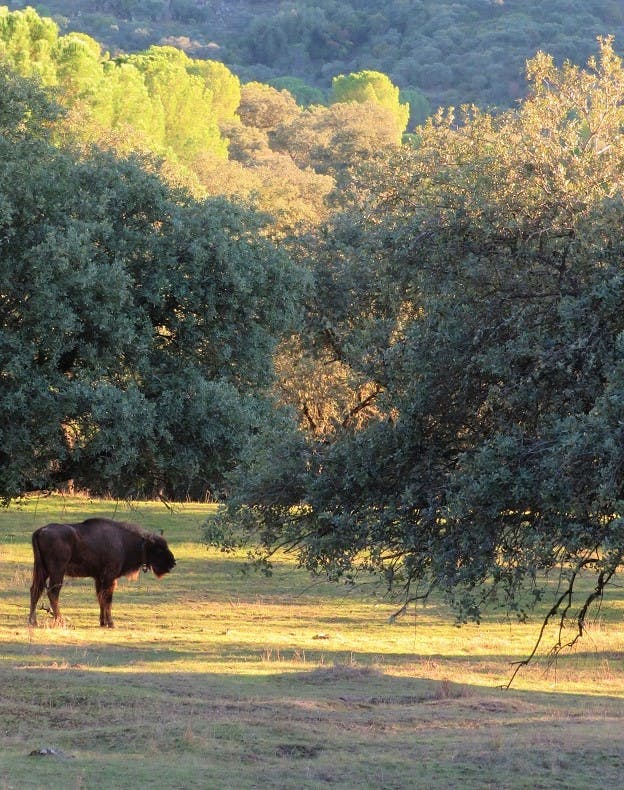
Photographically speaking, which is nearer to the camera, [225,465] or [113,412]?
[113,412]

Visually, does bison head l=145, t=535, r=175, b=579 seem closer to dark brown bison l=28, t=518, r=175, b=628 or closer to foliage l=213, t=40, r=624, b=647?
dark brown bison l=28, t=518, r=175, b=628

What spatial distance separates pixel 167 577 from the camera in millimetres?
27859

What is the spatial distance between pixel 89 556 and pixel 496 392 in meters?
12.8

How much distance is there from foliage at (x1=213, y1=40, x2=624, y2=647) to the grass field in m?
2.34

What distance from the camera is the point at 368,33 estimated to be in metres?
184

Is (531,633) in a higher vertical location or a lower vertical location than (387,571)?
lower

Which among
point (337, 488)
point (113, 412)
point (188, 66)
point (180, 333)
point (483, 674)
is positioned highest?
point (188, 66)

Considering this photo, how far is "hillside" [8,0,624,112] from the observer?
511ft

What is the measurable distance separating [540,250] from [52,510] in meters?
26.3

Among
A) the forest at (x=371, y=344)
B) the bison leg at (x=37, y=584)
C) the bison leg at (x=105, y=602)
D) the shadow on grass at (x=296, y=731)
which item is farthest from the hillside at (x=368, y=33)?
the shadow on grass at (x=296, y=731)

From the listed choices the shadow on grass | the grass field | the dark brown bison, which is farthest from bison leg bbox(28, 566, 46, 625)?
the shadow on grass

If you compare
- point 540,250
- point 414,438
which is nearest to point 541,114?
point 540,250

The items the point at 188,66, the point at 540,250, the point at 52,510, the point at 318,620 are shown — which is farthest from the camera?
the point at 188,66

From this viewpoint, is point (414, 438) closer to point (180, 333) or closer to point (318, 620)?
point (180, 333)
